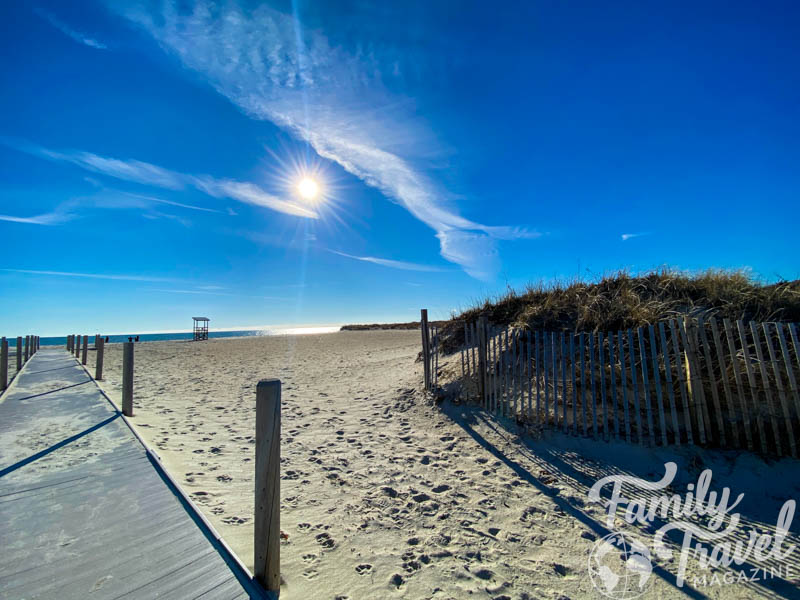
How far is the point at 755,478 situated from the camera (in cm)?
441

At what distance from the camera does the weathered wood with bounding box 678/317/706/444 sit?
4.96 m

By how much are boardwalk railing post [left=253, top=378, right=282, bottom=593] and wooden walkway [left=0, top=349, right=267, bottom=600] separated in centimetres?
14

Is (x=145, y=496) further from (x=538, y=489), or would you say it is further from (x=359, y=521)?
(x=538, y=489)

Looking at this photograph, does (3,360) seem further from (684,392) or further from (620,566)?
(684,392)

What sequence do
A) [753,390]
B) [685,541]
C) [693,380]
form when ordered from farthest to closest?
[693,380], [753,390], [685,541]

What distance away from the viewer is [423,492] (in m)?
4.32

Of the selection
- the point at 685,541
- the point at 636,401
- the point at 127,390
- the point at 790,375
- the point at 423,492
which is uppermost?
the point at 790,375

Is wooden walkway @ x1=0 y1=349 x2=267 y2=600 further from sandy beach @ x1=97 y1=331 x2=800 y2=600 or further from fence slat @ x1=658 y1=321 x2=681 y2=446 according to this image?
fence slat @ x1=658 y1=321 x2=681 y2=446

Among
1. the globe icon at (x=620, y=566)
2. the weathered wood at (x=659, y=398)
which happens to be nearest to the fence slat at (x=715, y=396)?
the weathered wood at (x=659, y=398)

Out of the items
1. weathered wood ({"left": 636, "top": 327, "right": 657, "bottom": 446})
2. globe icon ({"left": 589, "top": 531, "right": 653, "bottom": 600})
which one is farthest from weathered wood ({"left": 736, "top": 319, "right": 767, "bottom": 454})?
globe icon ({"left": 589, "top": 531, "right": 653, "bottom": 600})

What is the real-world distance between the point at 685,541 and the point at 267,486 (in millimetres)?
4037

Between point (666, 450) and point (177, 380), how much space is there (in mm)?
14598

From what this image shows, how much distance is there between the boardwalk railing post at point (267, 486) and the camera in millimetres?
2422

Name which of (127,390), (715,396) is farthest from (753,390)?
(127,390)
